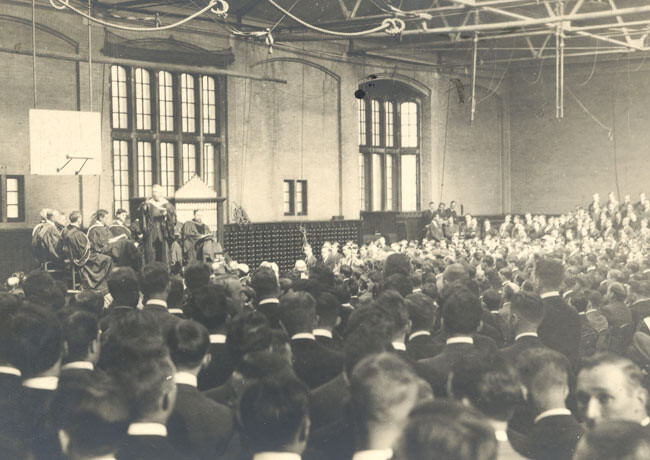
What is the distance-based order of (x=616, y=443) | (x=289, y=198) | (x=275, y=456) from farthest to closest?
(x=289, y=198), (x=275, y=456), (x=616, y=443)

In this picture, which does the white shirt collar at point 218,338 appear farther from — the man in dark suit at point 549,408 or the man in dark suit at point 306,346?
the man in dark suit at point 549,408

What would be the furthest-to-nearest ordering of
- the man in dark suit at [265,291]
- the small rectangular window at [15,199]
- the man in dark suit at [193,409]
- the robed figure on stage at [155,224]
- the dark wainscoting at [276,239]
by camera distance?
the dark wainscoting at [276,239] < the small rectangular window at [15,199] < the robed figure on stage at [155,224] < the man in dark suit at [265,291] < the man in dark suit at [193,409]

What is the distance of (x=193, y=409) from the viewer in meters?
3.67

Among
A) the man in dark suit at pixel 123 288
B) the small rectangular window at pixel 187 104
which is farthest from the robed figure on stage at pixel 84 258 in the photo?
the man in dark suit at pixel 123 288

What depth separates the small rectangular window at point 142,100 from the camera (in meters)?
17.0

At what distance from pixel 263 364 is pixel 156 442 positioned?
629mm

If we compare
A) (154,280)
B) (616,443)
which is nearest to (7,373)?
(154,280)

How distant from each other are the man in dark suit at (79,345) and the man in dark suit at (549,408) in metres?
2.36

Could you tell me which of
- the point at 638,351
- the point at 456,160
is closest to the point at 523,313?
the point at 638,351

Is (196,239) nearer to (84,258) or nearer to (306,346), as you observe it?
(84,258)

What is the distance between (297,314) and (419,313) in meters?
0.82

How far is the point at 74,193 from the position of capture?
15664 mm

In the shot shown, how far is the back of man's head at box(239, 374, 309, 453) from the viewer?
132 inches

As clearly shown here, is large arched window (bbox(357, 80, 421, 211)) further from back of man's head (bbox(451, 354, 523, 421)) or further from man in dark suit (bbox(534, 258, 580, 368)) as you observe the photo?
back of man's head (bbox(451, 354, 523, 421))
